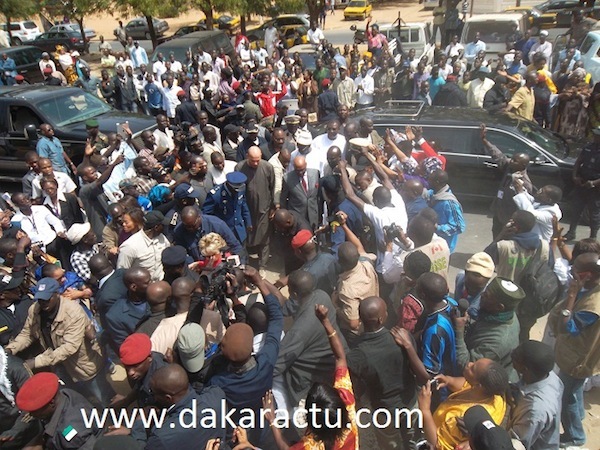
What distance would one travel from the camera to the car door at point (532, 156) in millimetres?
7207

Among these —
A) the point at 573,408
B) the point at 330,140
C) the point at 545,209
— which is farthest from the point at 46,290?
the point at 545,209

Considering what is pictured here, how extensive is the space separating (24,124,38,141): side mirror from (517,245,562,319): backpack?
8.48 meters

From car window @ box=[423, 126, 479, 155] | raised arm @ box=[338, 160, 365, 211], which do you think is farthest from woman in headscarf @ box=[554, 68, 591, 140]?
raised arm @ box=[338, 160, 365, 211]

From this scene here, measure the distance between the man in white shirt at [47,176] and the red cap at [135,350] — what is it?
3.93 m

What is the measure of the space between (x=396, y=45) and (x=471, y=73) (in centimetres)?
551

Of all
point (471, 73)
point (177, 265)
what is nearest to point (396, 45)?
point (471, 73)

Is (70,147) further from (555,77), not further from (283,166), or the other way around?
(555,77)

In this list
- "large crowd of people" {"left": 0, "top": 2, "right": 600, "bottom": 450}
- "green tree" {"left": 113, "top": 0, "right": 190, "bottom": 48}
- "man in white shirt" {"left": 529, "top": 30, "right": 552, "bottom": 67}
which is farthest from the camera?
"green tree" {"left": 113, "top": 0, "right": 190, "bottom": 48}

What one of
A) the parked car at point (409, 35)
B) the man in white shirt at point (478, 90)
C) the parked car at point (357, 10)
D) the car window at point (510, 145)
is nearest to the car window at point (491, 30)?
the parked car at point (409, 35)

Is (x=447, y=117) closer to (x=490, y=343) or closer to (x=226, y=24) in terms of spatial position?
(x=490, y=343)

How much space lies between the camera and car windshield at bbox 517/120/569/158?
7383 mm

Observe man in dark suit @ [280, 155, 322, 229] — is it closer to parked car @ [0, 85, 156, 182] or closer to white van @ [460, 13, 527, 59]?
parked car @ [0, 85, 156, 182]

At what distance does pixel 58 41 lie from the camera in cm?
2892

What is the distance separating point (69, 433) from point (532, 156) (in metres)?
6.99
